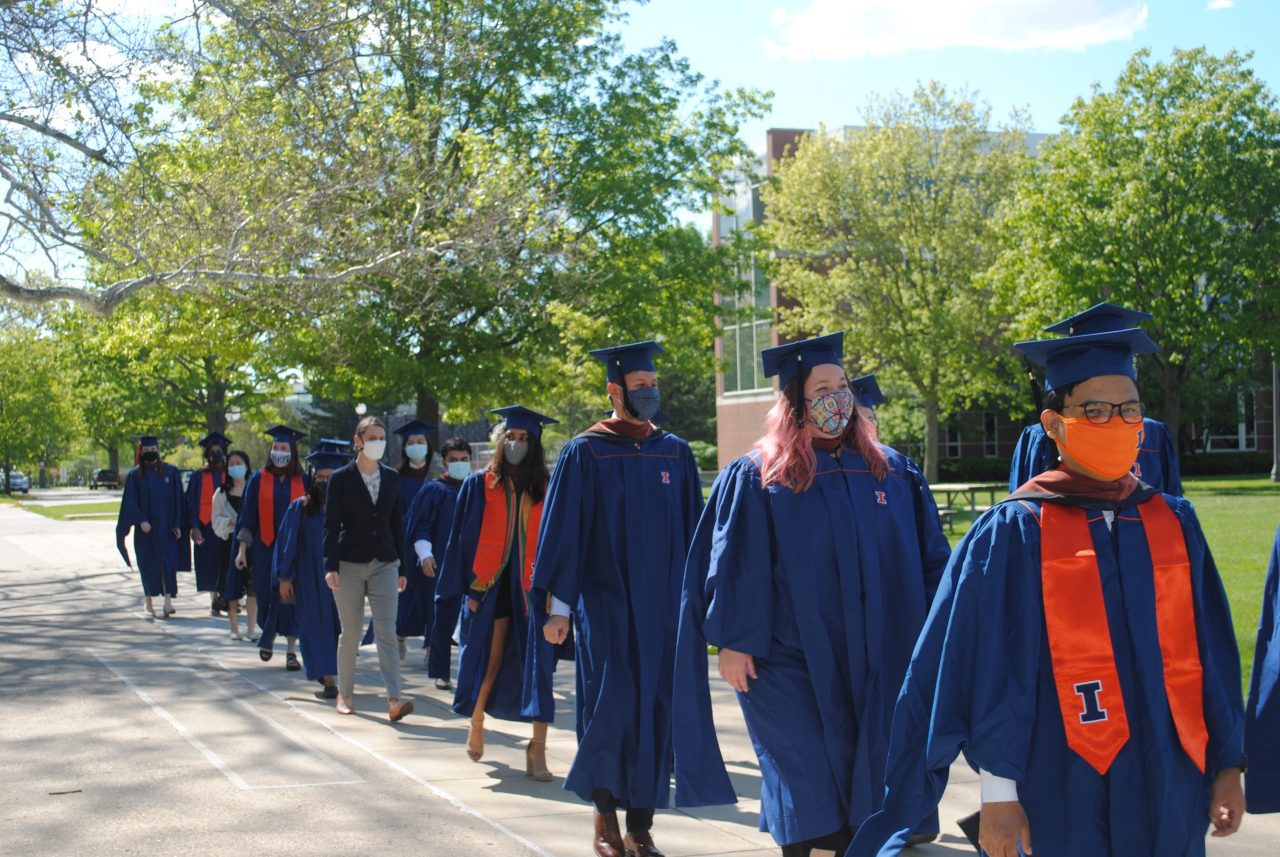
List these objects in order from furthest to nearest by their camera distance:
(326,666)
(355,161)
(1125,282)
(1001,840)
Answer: (1125,282)
(355,161)
(326,666)
(1001,840)

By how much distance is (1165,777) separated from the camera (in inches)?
127

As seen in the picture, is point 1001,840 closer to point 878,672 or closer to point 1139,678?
point 1139,678

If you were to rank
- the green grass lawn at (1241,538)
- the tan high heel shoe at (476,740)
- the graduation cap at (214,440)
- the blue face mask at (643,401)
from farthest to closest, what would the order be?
the graduation cap at (214,440), the green grass lawn at (1241,538), the tan high heel shoe at (476,740), the blue face mask at (643,401)

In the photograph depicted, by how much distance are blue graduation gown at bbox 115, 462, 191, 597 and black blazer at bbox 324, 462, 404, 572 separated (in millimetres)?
7204

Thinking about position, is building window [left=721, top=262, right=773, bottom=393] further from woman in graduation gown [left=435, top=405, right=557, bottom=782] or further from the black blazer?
woman in graduation gown [left=435, top=405, right=557, bottom=782]

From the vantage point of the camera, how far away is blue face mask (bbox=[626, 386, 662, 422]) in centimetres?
639

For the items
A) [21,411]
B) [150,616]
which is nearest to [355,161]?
[150,616]

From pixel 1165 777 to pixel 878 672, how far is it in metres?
1.55

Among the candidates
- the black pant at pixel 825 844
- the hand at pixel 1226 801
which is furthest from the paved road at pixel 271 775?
the hand at pixel 1226 801

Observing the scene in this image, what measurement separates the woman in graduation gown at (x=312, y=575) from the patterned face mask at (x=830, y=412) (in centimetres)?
628

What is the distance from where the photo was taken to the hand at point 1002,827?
3234 millimetres

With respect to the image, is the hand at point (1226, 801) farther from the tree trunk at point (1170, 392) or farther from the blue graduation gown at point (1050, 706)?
the tree trunk at point (1170, 392)

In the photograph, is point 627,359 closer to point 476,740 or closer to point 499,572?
point 499,572

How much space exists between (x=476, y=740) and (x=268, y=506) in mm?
5310
